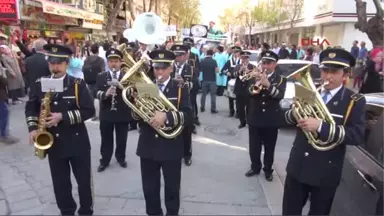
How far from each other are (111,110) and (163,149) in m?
2.05

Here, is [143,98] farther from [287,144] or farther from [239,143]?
[287,144]

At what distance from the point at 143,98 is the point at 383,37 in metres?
10.9

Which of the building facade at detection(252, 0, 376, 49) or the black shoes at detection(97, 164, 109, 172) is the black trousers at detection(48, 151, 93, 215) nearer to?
the black shoes at detection(97, 164, 109, 172)

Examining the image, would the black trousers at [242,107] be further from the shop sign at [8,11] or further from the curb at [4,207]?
the shop sign at [8,11]

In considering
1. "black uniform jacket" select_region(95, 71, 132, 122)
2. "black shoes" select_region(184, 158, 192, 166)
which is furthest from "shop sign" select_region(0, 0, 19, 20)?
"black shoes" select_region(184, 158, 192, 166)

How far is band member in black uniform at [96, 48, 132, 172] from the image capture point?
17.6 ft

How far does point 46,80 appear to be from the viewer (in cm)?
340

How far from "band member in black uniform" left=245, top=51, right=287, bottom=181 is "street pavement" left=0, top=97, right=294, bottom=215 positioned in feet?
1.00

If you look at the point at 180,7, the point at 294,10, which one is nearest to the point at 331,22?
the point at 294,10

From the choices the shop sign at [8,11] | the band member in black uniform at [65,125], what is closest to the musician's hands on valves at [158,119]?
the band member in black uniform at [65,125]

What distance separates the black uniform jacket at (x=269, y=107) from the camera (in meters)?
5.11

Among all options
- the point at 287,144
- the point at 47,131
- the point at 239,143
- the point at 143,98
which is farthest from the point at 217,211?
the point at 287,144

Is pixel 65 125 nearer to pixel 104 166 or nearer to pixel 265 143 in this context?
pixel 104 166

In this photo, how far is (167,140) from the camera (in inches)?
142
